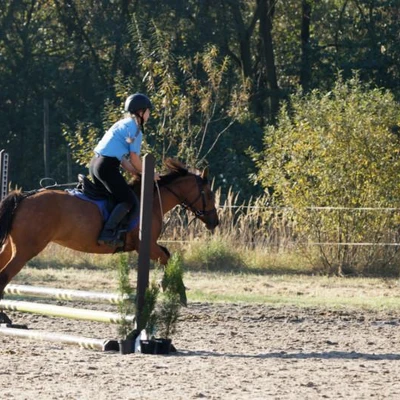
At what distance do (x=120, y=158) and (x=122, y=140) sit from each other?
0.30 meters

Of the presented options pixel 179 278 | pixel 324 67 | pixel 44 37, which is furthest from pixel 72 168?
pixel 179 278

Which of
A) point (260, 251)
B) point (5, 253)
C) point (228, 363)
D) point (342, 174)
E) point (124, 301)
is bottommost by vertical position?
point (228, 363)

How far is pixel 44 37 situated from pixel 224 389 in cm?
2780

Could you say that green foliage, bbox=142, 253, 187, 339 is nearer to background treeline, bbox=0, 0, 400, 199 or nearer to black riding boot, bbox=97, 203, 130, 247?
black riding boot, bbox=97, 203, 130, 247

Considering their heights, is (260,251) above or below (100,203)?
below

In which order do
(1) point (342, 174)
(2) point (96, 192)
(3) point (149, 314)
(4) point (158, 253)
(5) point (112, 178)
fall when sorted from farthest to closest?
(1) point (342, 174) → (4) point (158, 253) → (2) point (96, 192) → (5) point (112, 178) → (3) point (149, 314)

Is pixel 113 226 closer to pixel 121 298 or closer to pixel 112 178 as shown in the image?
pixel 112 178

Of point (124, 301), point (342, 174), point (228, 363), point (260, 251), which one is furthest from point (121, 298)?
point (260, 251)

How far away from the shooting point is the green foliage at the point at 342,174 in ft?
67.2

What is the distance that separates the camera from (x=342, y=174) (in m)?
20.5

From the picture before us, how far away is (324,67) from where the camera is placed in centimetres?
3334

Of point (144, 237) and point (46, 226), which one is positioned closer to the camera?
point (144, 237)

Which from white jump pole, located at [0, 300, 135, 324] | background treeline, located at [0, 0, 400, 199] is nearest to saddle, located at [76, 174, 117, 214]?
white jump pole, located at [0, 300, 135, 324]

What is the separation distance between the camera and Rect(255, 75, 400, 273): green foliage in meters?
20.5
